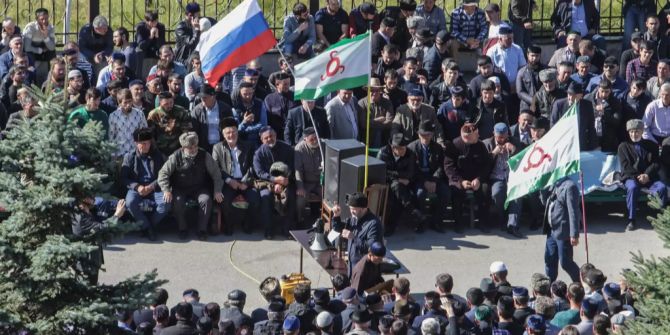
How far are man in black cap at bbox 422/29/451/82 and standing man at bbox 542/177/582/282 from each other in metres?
5.25

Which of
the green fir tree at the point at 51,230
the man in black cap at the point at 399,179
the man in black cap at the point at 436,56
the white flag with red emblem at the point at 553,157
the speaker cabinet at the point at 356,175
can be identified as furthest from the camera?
the man in black cap at the point at 436,56

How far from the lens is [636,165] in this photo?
21312 mm

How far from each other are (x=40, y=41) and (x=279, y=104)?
13.4ft

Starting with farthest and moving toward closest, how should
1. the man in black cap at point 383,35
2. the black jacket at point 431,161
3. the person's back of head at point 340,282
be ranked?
the man in black cap at point 383,35 → the black jacket at point 431,161 → the person's back of head at point 340,282

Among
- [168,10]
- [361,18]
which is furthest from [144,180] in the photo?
[168,10]

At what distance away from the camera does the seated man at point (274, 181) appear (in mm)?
20703

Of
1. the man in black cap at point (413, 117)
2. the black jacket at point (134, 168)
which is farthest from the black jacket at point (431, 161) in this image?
the black jacket at point (134, 168)

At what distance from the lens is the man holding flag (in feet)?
59.9

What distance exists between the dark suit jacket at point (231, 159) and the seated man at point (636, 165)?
197 inches

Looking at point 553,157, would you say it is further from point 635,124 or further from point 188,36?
point 188,36

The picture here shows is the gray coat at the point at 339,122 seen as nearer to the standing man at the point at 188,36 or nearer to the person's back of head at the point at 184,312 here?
the standing man at the point at 188,36

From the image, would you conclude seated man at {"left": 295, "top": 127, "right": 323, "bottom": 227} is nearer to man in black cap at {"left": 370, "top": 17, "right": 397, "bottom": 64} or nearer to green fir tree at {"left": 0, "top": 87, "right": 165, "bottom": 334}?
man in black cap at {"left": 370, "top": 17, "right": 397, "bottom": 64}

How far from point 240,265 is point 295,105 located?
129 inches

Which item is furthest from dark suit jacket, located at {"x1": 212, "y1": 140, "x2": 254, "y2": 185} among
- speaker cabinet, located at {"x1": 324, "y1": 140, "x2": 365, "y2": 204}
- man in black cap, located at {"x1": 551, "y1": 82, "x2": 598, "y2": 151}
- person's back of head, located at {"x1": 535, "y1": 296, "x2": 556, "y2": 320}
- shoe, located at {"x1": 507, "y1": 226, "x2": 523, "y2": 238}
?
person's back of head, located at {"x1": 535, "y1": 296, "x2": 556, "y2": 320}
